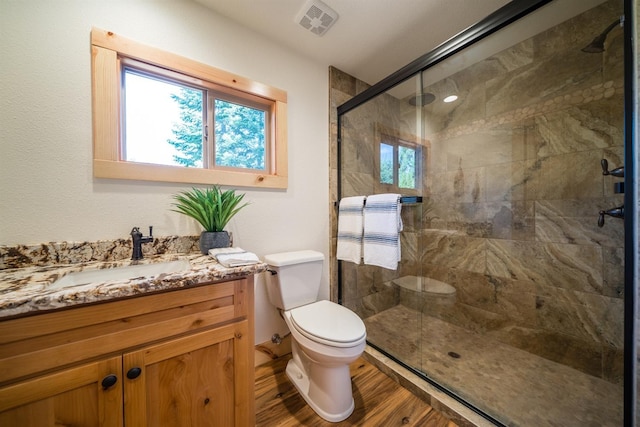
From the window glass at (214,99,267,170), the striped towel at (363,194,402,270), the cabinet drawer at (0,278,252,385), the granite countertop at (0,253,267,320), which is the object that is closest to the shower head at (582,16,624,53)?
the striped towel at (363,194,402,270)

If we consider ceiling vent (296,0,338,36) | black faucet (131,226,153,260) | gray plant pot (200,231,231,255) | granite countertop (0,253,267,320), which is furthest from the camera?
ceiling vent (296,0,338,36)

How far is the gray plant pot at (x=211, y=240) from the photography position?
3.81 feet

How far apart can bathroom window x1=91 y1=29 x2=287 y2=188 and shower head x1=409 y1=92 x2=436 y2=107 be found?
968mm

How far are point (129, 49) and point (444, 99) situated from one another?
7.07ft

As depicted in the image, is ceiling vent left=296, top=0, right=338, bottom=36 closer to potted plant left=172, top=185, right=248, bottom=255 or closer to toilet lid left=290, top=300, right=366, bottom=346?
potted plant left=172, top=185, right=248, bottom=255

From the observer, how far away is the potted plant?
1.17m

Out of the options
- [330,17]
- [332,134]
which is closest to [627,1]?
[330,17]

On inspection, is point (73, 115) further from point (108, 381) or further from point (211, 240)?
point (108, 381)

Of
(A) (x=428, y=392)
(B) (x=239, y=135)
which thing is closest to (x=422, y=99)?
(B) (x=239, y=135)

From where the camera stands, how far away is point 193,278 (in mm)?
752

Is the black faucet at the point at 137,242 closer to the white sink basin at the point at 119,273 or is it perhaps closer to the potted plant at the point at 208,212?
the white sink basin at the point at 119,273

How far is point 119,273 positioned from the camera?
948 mm

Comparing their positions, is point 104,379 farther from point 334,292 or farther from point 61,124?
point 334,292

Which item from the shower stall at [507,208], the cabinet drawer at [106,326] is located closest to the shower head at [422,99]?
the shower stall at [507,208]
